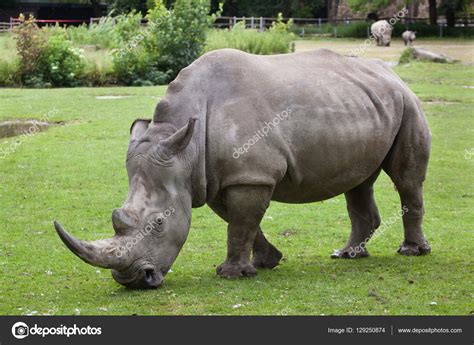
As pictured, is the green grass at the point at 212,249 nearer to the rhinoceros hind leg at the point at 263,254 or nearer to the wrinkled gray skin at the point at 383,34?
the rhinoceros hind leg at the point at 263,254

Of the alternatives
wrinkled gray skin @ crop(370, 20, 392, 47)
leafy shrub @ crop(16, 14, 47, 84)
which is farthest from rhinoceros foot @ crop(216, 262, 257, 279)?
wrinkled gray skin @ crop(370, 20, 392, 47)

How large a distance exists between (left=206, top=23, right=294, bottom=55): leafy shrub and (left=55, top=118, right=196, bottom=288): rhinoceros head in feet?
80.2

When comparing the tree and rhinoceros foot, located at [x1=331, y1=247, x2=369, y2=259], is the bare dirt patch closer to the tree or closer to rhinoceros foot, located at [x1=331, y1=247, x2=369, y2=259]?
rhinoceros foot, located at [x1=331, y1=247, x2=369, y2=259]

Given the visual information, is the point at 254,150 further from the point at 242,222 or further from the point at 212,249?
the point at 212,249

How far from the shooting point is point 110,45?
31125mm

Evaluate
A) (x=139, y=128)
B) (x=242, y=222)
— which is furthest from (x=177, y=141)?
(x=242, y=222)

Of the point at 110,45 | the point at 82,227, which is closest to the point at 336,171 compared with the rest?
the point at 82,227

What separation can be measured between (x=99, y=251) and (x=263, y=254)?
6.76 feet

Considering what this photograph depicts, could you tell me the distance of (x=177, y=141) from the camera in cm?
776

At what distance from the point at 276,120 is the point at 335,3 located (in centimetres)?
5726

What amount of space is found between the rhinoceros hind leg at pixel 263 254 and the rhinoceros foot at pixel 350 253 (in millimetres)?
878

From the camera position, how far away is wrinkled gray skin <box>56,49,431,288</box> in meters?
7.75

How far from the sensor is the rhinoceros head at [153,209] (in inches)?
297
